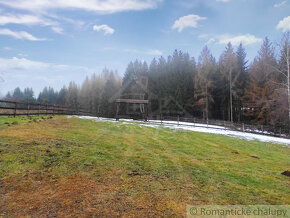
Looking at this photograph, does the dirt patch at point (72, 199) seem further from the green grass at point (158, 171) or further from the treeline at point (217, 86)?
the treeline at point (217, 86)

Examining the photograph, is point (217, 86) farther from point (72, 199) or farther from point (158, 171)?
point (72, 199)

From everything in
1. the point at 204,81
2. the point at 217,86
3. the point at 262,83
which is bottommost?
the point at 262,83

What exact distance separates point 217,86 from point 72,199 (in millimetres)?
45916

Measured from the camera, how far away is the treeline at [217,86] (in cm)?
2794

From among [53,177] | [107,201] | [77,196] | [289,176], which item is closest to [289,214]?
[289,176]

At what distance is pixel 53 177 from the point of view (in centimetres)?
548

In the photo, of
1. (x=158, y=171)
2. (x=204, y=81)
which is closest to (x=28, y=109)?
(x=158, y=171)

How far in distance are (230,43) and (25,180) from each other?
161 ft

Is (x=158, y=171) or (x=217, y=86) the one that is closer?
(x=158, y=171)

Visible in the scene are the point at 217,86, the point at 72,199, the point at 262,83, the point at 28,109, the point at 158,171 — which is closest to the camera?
the point at 72,199

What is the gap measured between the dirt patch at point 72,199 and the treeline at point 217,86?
23.8m

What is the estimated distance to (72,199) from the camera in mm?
4355

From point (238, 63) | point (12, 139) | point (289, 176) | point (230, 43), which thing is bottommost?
point (289, 176)

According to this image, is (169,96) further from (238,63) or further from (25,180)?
(25,180)
